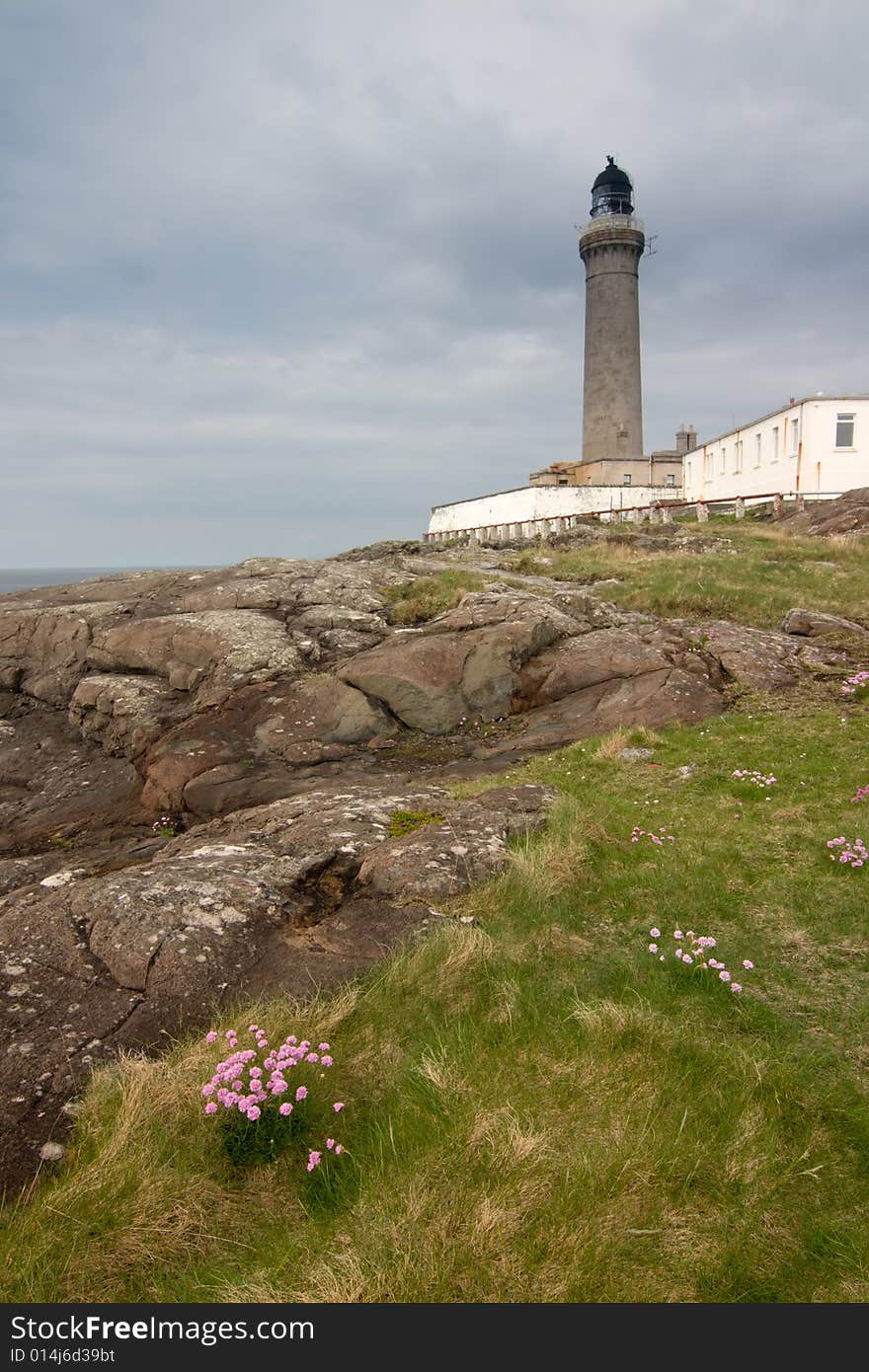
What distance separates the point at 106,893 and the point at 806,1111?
17.6 ft

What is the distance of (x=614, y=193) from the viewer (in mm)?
66375

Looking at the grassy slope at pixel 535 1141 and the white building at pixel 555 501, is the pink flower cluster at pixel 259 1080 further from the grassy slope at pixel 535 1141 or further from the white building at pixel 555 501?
the white building at pixel 555 501

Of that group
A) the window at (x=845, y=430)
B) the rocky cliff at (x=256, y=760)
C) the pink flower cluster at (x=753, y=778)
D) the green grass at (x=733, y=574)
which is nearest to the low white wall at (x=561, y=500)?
the window at (x=845, y=430)

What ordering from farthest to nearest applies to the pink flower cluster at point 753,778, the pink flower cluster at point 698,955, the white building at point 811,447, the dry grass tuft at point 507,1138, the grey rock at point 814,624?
the white building at point 811,447, the grey rock at point 814,624, the pink flower cluster at point 753,778, the pink flower cluster at point 698,955, the dry grass tuft at point 507,1138

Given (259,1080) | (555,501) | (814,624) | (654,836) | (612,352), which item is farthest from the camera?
(612,352)

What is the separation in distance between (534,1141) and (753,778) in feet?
22.4

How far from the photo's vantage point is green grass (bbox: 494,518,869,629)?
1839 cm

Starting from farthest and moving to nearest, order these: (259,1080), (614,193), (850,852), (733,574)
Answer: (614,193) → (733,574) → (850,852) → (259,1080)

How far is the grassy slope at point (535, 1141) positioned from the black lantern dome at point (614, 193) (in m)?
73.9

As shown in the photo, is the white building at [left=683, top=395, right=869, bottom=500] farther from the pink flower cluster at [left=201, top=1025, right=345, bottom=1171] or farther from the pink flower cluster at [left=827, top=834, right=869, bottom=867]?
the pink flower cluster at [left=201, top=1025, right=345, bottom=1171]

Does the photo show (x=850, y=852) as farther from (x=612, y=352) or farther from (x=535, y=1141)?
(x=612, y=352)

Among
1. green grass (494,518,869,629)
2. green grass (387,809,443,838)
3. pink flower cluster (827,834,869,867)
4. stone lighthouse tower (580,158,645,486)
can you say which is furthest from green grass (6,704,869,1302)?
stone lighthouse tower (580,158,645,486)

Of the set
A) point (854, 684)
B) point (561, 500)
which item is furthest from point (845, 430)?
point (854, 684)

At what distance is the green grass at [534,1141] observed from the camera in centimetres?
350
